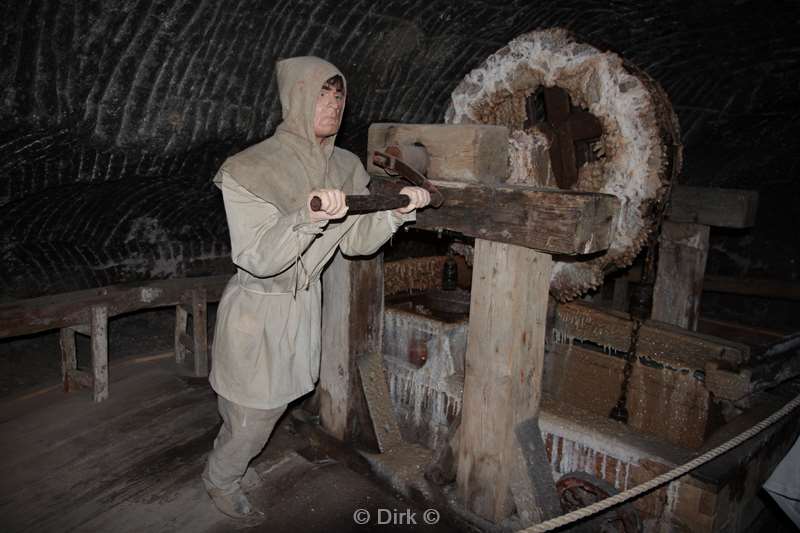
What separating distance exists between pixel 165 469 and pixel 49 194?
7.34 ft

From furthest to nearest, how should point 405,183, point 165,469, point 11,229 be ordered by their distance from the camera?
point 11,229
point 165,469
point 405,183

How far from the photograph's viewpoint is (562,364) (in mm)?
4531

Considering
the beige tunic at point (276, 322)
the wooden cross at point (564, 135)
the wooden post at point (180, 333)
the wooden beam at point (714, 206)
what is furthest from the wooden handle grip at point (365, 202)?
the wooden post at point (180, 333)

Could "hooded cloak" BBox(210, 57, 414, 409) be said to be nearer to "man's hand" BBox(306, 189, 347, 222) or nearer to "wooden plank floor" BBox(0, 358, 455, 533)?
"man's hand" BBox(306, 189, 347, 222)

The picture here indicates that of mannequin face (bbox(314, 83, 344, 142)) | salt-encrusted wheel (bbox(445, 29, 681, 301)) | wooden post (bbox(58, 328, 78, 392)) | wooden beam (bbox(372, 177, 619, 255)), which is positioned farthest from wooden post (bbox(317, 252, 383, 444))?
wooden post (bbox(58, 328, 78, 392))

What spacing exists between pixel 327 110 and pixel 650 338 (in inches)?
116

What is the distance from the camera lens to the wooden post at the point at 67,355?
395 centimetres

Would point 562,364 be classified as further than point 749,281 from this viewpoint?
No

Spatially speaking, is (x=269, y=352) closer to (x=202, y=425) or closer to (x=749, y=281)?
(x=202, y=425)

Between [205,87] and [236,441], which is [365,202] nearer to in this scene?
[236,441]

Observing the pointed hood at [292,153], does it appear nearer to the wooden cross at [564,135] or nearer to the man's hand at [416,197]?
the man's hand at [416,197]

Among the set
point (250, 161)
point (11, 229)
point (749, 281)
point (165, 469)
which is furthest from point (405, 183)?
point (749, 281)

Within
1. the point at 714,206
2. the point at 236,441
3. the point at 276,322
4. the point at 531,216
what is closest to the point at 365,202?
the point at 531,216

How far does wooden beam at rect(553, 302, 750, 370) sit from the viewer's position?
11.5 feet
